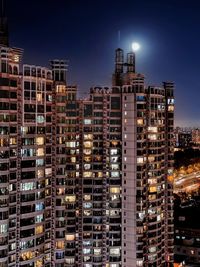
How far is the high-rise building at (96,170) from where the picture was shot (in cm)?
3447

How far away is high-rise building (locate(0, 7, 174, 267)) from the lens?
1357 inches

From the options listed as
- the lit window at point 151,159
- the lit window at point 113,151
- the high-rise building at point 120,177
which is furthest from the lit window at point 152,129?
the lit window at point 113,151

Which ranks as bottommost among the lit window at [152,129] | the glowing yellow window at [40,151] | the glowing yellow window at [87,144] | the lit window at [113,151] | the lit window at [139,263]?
the lit window at [139,263]

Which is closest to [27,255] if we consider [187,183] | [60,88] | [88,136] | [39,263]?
[39,263]

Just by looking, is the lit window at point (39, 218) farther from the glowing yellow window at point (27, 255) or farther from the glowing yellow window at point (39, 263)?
the glowing yellow window at point (39, 263)

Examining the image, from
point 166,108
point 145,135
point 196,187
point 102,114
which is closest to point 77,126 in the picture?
point 102,114

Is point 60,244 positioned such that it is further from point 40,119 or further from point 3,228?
point 40,119

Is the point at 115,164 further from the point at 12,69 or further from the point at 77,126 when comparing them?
the point at 12,69

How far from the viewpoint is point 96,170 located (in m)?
40.9

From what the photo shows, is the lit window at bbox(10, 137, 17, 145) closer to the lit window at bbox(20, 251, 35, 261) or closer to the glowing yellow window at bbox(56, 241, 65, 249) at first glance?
the lit window at bbox(20, 251, 35, 261)

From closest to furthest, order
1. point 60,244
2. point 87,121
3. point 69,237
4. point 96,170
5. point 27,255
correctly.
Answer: point 27,255 < point 60,244 < point 69,237 < point 96,170 < point 87,121

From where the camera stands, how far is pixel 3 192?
31.8 meters

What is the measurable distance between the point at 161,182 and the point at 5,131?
16.0m

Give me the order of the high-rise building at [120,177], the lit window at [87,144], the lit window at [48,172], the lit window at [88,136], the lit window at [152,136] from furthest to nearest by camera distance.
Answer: the lit window at [152,136] → the lit window at [88,136] → the lit window at [87,144] → the high-rise building at [120,177] → the lit window at [48,172]
